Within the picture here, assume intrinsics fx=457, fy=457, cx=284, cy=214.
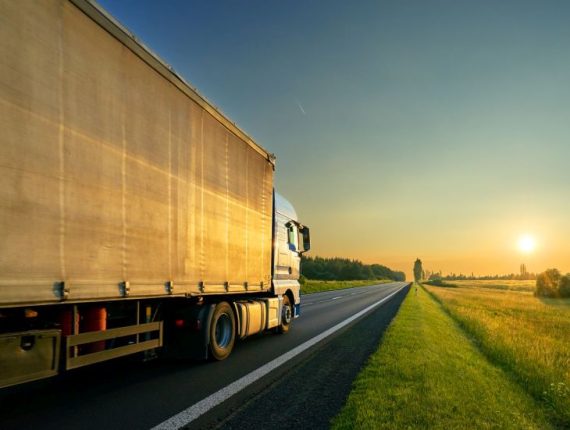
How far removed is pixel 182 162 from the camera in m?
7.02

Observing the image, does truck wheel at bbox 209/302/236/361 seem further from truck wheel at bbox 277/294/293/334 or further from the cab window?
the cab window

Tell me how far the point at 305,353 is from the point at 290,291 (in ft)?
11.2

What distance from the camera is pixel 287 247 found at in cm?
1224

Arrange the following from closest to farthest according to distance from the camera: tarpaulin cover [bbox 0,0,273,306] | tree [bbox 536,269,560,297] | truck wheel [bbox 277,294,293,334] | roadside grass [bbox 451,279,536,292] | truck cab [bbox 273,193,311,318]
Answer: tarpaulin cover [bbox 0,0,273,306]
truck cab [bbox 273,193,311,318]
truck wheel [bbox 277,294,293,334]
tree [bbox 536,269,560,297]
roadside grass [bbox 451,279,536,292]

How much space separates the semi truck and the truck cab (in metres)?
2.55

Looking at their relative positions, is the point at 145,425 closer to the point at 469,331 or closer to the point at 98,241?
the point at 98,241

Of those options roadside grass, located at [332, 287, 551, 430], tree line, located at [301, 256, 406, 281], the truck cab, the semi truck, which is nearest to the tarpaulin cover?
the semi truck

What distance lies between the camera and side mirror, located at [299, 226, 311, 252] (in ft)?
44.9

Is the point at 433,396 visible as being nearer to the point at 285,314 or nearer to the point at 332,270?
the point at 285,314

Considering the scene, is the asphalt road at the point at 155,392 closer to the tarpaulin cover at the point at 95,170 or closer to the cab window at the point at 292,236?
the tarpaulin cover at the point at 95,170

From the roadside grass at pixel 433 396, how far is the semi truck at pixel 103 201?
116 inches

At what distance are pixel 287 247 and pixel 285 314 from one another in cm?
176

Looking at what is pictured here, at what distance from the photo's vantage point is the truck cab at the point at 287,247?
37.4ft

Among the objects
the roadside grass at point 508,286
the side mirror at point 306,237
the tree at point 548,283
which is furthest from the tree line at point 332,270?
the side mirror at point 306,237
